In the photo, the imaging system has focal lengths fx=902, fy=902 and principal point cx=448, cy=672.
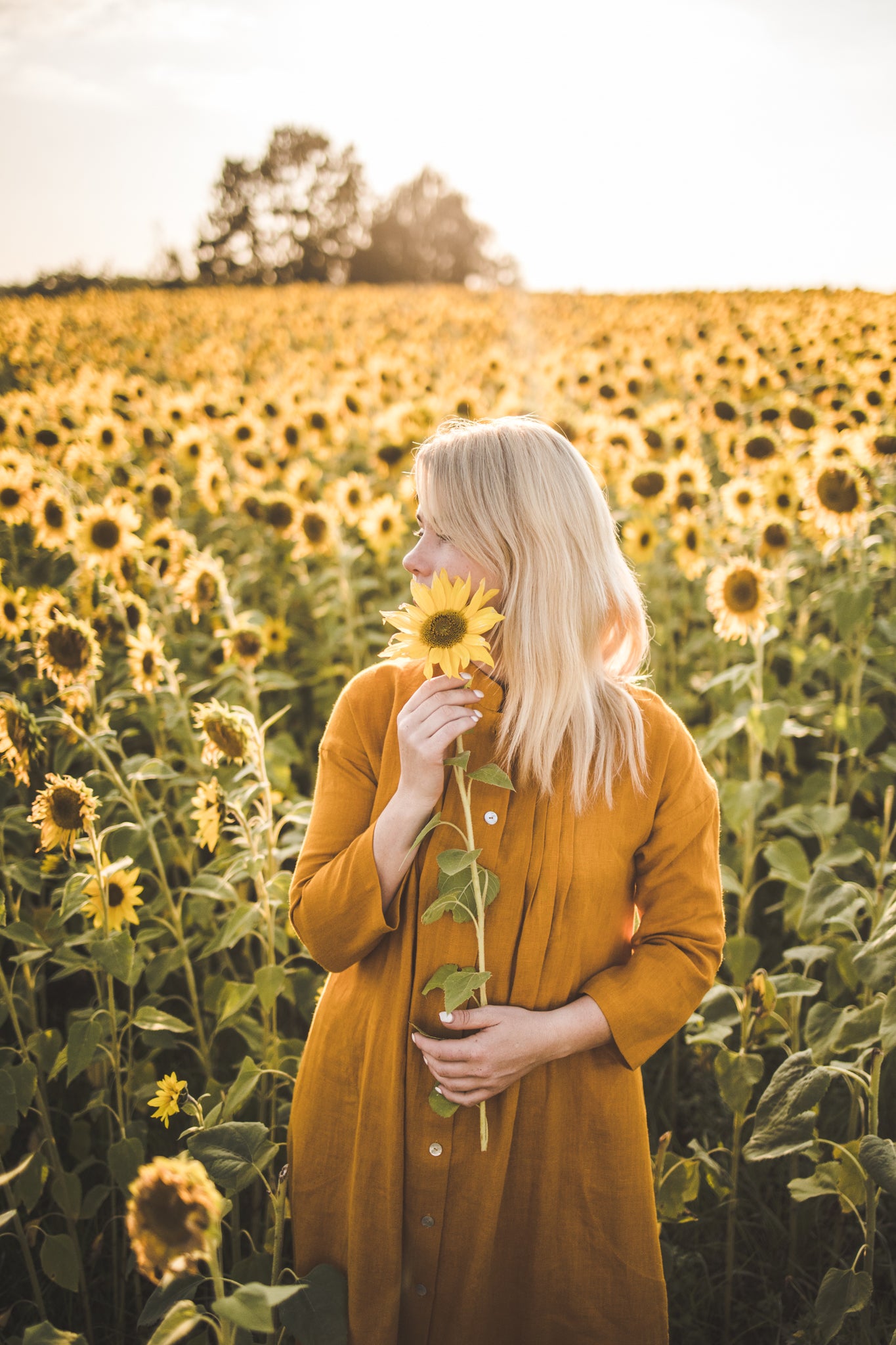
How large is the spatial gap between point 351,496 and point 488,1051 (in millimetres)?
4045

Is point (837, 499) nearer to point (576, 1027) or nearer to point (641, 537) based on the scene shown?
point (641, 537)

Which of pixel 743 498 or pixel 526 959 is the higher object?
pixel 743 498

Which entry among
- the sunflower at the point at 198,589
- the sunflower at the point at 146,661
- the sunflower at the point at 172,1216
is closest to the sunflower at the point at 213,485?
the sunflower at the point at 198,589

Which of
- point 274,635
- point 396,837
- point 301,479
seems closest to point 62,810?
point 396,837

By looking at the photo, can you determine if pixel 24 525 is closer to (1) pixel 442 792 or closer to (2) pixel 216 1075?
(2) pixel 216 1075

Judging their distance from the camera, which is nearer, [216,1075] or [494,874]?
[494,874]

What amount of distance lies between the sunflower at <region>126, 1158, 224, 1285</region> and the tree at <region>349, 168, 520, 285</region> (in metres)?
45.0

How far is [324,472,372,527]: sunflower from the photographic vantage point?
5023mm

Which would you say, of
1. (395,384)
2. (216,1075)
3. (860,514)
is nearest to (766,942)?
(860,514)

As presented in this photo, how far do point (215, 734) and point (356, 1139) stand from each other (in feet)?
3.23

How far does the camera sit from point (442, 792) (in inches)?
62.7

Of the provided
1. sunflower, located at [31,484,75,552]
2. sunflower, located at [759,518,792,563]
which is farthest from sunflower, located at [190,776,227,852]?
sunflower, located at [759,518,792,563]

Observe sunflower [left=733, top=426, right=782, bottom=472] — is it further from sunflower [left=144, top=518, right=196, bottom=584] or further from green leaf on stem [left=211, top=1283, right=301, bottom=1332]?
green leaf on stem [left=211, top=1283, right=301, bottom=1332]

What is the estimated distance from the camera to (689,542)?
4.38 m
